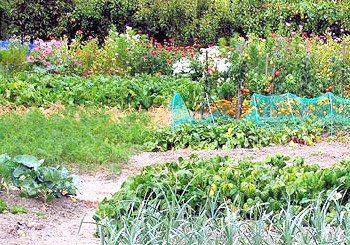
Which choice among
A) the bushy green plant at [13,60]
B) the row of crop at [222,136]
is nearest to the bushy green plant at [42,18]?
the bushy green plant at [13,60]

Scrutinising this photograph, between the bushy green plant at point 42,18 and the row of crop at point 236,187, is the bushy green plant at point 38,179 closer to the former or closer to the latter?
the row of crop at point 236,187

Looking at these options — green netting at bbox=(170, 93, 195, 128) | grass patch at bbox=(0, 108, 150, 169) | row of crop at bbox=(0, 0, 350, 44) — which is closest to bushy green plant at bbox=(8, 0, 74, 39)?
row of crop at bbox=(0, 0, 350, 44)

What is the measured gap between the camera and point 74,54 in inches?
563

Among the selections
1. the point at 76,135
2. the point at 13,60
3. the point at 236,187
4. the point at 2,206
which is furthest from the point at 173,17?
the point at 2,206

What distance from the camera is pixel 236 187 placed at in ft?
17.4

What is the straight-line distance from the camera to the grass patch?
7598mm

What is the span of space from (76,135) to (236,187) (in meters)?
3.63

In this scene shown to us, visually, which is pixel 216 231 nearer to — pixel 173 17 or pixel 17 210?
pixel 17 210

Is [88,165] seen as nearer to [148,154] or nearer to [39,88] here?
[148,154]

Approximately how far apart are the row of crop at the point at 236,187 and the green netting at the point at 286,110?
151 inches

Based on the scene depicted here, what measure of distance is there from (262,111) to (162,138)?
1676 millimetres

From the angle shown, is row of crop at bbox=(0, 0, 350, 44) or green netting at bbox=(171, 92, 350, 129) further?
row of crop at bbox=(0, 0, 350, 44)

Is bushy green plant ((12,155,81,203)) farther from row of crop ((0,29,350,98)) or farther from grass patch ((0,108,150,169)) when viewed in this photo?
row of crop ((0,29,350,98))

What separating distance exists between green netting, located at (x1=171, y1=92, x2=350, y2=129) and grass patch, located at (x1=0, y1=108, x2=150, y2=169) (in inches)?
23.8
